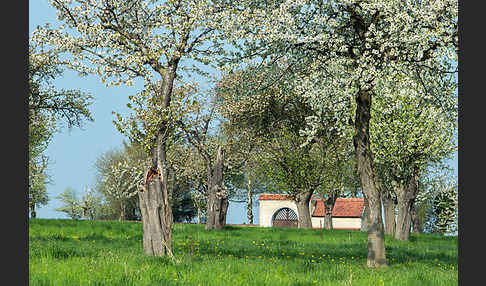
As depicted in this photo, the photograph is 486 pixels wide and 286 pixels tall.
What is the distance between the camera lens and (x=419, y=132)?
96.5 ft

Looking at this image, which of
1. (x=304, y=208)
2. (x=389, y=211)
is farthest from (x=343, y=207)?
(x=389, y=211)

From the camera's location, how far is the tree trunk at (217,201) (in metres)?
31.7

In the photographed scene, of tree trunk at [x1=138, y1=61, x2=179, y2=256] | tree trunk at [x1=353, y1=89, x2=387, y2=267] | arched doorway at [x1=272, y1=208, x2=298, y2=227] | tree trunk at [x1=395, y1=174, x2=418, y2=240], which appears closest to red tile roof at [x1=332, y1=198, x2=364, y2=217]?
arched doorway at [x1=272, y1=208, x2=298, y2=227]

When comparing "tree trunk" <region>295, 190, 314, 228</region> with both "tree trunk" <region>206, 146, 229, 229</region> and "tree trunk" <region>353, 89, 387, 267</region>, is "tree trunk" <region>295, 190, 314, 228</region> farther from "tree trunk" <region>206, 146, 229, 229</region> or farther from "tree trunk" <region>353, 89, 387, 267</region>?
"tree trunk" <region>353, 89, 387, 267</region>

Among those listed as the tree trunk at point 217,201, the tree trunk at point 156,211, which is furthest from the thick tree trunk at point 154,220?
the tree trunk at point 217,201

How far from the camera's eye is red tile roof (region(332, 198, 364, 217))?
233ft

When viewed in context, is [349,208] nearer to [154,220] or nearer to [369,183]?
[369,183]

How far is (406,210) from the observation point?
28875 millimetres

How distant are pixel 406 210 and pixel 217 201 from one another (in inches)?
502

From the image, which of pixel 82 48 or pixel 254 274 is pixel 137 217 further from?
pixel 254 274

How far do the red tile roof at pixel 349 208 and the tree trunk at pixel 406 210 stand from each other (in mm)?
41347

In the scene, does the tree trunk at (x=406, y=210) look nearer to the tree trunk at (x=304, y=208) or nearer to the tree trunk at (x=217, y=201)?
the tree trunk at (x=304, y=208)

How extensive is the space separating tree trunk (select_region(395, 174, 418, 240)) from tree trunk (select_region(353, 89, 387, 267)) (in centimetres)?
1532

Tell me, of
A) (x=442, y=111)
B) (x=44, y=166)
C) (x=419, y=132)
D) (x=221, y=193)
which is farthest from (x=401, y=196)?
(x=44, y=166)
